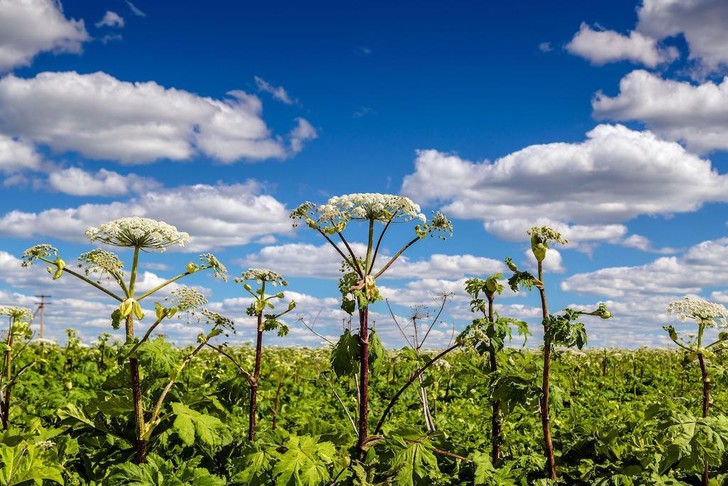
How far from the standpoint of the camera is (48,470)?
4848 millimetres

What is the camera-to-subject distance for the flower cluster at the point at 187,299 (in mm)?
5141

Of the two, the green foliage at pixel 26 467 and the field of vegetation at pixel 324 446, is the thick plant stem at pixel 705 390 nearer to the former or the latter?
the field of vegetation at pixel 324 446

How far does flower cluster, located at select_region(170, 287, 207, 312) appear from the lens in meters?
5.14

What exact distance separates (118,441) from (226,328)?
1235 millimetres

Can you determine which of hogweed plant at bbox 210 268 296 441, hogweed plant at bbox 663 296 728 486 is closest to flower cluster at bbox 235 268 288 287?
hogweed plant at bbox 210 268 296 441

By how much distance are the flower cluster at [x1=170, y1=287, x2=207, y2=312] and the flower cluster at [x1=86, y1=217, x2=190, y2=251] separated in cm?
34

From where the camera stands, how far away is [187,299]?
520 cm

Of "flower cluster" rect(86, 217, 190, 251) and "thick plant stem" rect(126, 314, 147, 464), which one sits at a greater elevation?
"flower cluster" rect(86, 217, 190, 251)

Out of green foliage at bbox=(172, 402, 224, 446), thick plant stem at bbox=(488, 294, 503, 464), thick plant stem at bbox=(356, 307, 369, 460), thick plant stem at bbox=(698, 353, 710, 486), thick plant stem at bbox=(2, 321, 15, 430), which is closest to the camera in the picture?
green foliage at bbox=(172, 402, 224, 446)

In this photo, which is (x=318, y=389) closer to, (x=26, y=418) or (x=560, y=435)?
(x=26, y=418)

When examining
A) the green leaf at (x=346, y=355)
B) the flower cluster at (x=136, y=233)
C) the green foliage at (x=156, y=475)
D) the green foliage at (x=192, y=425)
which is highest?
the flower cluster at (x=136, y=233)

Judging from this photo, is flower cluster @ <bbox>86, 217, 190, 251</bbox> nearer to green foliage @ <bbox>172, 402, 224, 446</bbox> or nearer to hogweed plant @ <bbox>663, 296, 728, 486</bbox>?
green foliage @ <bbox>172, 402, 224, 446</bbox>

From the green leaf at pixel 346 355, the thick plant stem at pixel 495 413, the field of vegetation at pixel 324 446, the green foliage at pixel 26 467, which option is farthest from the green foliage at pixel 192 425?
the thick plant stem at pixel 495 413

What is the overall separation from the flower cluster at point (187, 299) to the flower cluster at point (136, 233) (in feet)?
1.12
